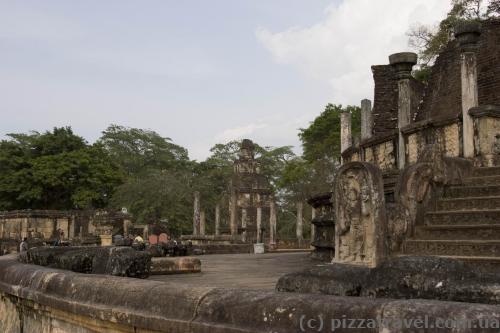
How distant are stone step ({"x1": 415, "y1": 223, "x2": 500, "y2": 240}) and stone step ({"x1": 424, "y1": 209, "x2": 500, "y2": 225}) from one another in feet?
0.72

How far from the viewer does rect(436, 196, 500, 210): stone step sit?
21.4 feet

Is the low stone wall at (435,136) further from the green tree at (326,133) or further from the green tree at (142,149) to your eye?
the green tree at (142,149)

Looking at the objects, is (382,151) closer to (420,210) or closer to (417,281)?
(420,210)

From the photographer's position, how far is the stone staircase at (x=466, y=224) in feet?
18.9

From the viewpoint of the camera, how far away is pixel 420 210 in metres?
7.02

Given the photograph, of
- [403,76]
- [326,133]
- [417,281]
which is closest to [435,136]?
[403,76]

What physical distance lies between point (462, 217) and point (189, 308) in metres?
4.79

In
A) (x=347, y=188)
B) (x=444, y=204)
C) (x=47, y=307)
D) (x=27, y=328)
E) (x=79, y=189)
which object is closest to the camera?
(x=47, y=307)

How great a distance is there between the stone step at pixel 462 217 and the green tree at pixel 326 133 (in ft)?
91.3

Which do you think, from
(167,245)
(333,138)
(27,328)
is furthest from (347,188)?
(333,138)

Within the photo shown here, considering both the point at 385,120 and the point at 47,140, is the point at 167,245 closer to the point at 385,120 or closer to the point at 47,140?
the point at 385,120

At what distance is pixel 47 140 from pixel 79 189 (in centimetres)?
531

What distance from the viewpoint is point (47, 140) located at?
40.8 metres

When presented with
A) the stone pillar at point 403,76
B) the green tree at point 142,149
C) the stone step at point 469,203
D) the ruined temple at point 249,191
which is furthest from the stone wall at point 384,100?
the green tree at point 142,149
